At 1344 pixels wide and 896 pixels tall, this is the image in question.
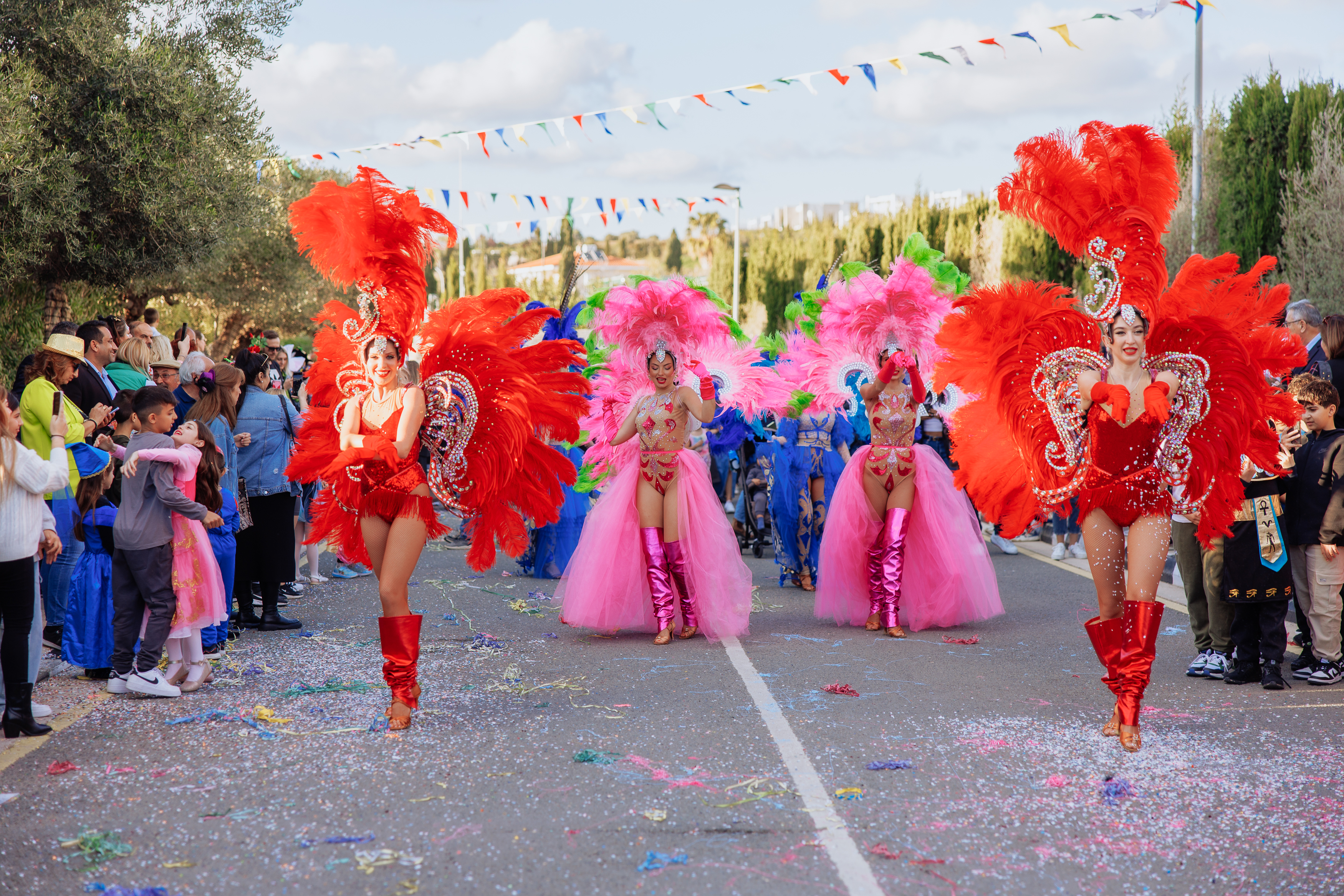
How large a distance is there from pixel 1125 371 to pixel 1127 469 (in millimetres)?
450

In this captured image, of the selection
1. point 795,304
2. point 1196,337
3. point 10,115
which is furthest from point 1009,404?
point 10,115

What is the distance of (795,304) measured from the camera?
31.3 feet

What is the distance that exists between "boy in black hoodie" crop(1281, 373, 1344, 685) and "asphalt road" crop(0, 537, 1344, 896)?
0.90 feet

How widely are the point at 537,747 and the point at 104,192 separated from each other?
31.0 ft

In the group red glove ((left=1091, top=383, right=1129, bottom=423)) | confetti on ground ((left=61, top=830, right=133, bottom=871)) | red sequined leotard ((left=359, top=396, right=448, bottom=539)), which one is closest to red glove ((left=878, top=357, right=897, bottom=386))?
red glove ((left=1091, top=383, right=1129, bottom=423))

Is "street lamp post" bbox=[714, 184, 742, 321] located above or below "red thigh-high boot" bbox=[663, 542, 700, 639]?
above

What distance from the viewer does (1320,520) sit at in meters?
6.24

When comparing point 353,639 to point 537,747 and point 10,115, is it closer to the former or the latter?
point 537,747

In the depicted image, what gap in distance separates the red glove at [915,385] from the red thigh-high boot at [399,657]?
13.5 feet

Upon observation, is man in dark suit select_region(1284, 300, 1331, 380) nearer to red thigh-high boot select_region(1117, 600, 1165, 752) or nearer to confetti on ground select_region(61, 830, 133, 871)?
red thigh-high boot select_region(1117, 600, 1165, 752)

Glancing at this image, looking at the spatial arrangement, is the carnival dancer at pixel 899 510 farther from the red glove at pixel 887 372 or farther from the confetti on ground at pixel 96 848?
the confetti on ground at pixel 96 848

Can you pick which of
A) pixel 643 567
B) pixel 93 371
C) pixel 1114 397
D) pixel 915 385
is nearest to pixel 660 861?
pixel 1114 397

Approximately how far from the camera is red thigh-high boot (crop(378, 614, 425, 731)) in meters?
5.43

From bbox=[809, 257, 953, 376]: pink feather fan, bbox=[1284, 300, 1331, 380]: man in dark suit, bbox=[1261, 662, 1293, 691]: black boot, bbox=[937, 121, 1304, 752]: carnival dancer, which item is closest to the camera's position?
bbox=[937, 121, 1304, 752]: carnival dancer
